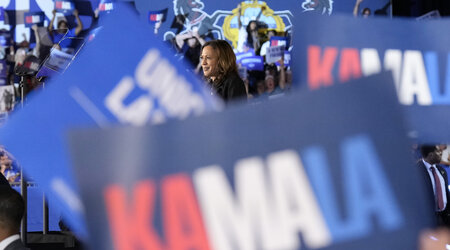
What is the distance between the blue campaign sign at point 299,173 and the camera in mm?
836

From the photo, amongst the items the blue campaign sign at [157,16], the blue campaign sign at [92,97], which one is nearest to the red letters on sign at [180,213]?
the blue campaign sign at [92,97]

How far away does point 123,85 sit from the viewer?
3.99 feet

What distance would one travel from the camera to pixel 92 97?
118cm

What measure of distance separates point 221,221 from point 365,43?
865 mm

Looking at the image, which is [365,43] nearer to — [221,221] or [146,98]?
[146,98]

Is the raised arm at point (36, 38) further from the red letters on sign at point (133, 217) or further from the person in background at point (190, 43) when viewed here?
the red letters on sign at point (133, 217)

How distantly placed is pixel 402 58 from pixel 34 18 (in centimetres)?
586

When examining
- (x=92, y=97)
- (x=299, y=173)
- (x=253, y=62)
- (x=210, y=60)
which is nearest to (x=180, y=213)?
(x=299, y=173)

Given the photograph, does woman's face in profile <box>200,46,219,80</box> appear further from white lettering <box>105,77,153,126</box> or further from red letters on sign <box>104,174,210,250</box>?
red letters on sign <box>104,174,210,250</box>

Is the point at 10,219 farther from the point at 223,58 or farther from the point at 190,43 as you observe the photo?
the point at 190,43

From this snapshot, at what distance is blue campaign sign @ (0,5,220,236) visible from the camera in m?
1.16

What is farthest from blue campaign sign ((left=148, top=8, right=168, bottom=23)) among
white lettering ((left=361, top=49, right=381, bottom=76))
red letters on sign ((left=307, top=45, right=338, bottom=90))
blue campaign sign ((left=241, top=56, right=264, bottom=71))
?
red letters on sign ((left=307, top=45, right=338, bottom=90))

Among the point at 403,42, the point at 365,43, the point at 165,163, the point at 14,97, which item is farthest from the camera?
the point at 14,97

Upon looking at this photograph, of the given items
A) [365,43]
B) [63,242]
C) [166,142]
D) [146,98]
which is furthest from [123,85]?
[63,242]
